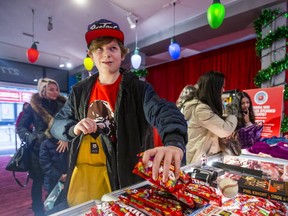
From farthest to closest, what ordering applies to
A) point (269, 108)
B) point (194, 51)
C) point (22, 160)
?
point (194, 51) < point (269, 108) < point (22, 160)

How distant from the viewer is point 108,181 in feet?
2.63

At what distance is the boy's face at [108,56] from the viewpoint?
2.82ft

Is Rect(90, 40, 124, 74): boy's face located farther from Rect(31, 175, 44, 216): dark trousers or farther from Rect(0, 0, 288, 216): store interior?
Rect(31, 175, 44, 216): dark trousers

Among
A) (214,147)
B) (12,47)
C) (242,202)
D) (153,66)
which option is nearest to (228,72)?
(153,66)

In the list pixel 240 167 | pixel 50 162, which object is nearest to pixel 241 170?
pixel 240 167

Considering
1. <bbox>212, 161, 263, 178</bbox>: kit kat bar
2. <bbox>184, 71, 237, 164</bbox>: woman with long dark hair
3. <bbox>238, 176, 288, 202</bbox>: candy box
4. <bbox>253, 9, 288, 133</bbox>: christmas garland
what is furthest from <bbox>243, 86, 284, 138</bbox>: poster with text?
<bbox>238, 176, 288, 202</bbox>: candy box

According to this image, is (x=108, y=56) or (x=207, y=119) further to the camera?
(x=207, y=119)

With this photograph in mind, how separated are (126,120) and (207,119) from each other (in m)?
0.76

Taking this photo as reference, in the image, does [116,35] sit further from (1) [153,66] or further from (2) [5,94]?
(2) [5,94]

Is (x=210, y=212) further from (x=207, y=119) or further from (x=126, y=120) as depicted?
(x=207, y=119)

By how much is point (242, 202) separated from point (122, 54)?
2.65ft

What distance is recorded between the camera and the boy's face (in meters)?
0.86

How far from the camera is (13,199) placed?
110 inches

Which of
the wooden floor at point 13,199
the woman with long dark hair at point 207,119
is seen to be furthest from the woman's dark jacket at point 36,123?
the woman with long dark hair at point 207,119
